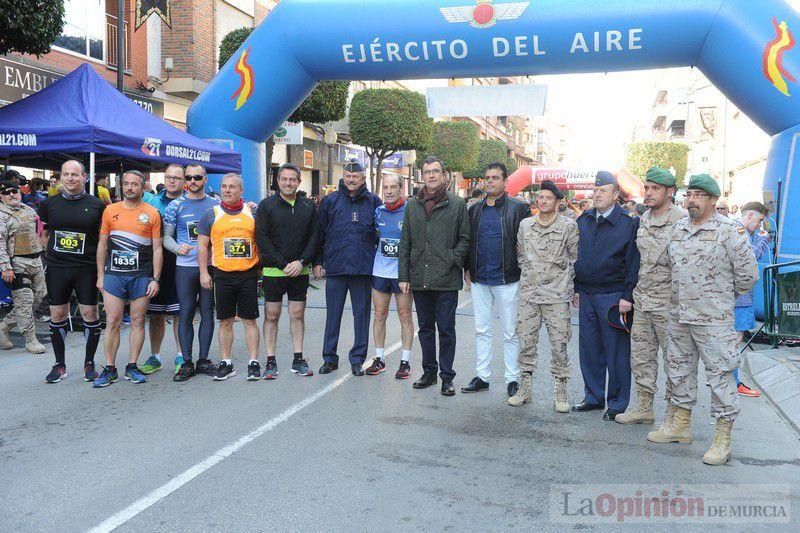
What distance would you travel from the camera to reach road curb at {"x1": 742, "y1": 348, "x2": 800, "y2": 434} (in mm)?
6087

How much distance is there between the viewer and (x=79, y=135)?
8891 millimetres

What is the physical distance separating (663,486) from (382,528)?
68.1 inches

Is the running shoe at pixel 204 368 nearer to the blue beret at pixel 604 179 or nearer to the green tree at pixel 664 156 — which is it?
the blue beret at pixel 604 179

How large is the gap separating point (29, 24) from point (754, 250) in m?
9.04

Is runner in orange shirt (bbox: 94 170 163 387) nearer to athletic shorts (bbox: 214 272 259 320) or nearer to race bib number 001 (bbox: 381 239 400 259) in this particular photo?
athletic shorts (bbox: 214 272 259 320)

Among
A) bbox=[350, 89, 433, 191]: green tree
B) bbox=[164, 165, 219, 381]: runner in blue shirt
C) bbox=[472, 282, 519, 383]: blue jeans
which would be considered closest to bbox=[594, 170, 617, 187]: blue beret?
bbox=[472, 282, 519, 383]: blue jeans

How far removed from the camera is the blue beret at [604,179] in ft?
18.4

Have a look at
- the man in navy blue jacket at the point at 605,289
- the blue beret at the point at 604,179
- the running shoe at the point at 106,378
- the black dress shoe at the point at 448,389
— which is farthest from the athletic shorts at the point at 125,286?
the blue beret at the point at 604,179

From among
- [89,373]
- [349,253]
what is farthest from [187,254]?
[349,253]

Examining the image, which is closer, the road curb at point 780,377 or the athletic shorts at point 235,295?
the road curb at point 780,377

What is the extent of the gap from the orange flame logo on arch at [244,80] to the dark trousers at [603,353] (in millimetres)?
7131

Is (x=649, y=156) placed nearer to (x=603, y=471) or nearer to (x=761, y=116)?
(x=761, y=116)

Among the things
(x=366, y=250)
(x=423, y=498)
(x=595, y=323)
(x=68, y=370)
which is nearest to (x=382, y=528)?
(x=423, y=498)

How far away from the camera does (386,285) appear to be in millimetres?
6926
